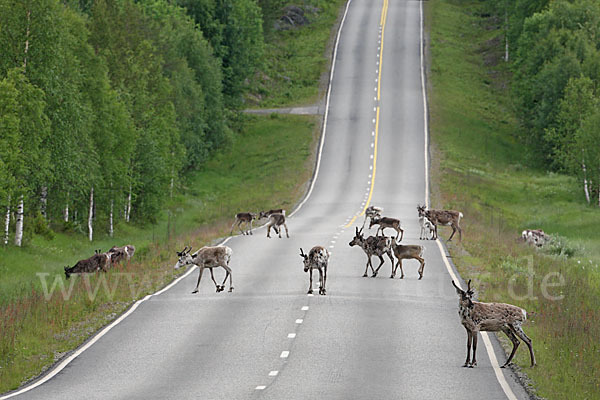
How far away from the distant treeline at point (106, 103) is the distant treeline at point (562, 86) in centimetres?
2754

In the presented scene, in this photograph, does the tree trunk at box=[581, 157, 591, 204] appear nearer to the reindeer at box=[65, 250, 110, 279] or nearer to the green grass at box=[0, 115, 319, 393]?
the green grass at box=[0, 115, 319, 393]

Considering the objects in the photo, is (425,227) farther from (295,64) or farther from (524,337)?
(295,64)

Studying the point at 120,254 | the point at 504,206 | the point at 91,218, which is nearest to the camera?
the point at 120,254

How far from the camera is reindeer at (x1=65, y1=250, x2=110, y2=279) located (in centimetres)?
3347

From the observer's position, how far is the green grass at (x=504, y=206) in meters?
20.2

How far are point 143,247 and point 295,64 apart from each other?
6420cm

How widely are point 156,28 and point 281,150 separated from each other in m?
18.2

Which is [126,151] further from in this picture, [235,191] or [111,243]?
[235,191]

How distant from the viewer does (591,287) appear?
100 feet

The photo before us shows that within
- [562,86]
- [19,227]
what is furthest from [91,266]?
[562,86]

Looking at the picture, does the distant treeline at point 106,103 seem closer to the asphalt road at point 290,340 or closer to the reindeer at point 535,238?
the asphalt road at point 290,340

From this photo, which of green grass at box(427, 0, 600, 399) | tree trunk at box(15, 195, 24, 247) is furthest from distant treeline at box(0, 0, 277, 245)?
green grass at box(427, 0, 600, 399)

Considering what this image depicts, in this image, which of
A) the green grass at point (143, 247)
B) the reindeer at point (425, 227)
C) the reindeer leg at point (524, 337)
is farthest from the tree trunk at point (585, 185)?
the reindeer leg at point (524, 337)

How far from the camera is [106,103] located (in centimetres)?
5088
